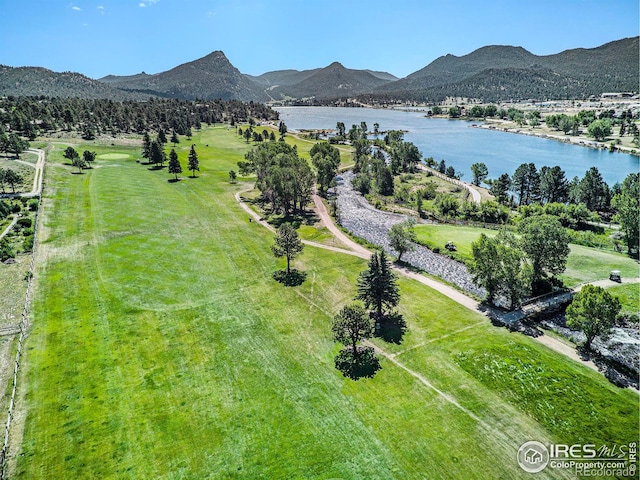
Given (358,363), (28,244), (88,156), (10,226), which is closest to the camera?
(358,363)

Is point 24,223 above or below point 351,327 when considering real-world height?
above

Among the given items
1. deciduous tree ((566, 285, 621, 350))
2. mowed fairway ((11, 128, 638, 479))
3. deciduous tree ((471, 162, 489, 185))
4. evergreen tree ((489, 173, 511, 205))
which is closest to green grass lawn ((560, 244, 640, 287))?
deciduous tree ((566, 285, 621, 350))

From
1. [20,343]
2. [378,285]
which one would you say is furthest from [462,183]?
[20,343]

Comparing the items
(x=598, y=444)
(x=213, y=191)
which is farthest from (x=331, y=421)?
(x=213, y=191)

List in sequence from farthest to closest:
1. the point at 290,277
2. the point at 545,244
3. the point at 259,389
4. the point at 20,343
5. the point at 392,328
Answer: the point at 290,277, the point at 545,244, the point at 392,328, the point at 20,343, the point at 259,389

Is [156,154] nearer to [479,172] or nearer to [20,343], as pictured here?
[20,343]

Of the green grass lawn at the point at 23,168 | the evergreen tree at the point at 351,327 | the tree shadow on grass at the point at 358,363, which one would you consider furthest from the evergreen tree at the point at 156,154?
the tree shadow on grass at the point at 358,363

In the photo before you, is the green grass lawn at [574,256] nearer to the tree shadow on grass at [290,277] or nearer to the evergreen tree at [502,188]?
the tree shadow on grass at [290,277]
